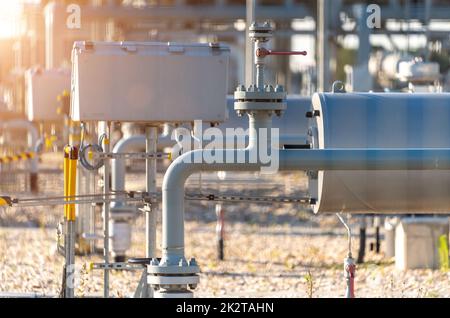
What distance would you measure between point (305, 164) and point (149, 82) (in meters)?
3.30

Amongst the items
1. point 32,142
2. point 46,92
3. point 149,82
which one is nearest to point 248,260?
point 149,82

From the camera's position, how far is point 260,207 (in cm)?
2134

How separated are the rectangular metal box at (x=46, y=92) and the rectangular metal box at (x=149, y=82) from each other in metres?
9.27

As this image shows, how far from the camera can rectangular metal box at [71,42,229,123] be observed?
9.52 metres

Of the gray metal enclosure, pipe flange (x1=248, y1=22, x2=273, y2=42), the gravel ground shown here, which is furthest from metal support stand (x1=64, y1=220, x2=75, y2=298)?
pipe flange (x1=248, y1=22, x2=273, y2=42)

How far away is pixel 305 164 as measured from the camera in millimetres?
6562

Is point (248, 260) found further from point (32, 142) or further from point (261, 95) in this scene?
point (32, 142)

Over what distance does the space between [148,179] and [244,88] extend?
3167 mm

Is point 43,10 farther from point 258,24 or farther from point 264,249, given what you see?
point 258,24

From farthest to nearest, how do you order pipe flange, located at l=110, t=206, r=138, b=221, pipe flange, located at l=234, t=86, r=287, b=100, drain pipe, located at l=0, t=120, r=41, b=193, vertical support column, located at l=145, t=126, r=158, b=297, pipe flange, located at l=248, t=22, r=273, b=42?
drain pipe, located at l=0, t=120, r=41, b=193, pipe flange, located at l=110, t=206, r=138, b=221, vertical support column, located at l=145, t=126, r=158, b=297, pipe flange, located at l=248, t=22, r=273, b=42, pipe flange, located at l=234, t=86, r=287, b=100

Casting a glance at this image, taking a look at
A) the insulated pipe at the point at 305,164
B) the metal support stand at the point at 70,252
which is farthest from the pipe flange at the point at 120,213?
the insulated pipe at the point at 305,164

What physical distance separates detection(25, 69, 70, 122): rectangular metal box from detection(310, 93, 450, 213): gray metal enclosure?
1089 cm

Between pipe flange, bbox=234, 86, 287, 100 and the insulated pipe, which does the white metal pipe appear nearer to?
pipe flange, bbox=234, 86, 287, 100

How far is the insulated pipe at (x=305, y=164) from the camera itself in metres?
6.53
